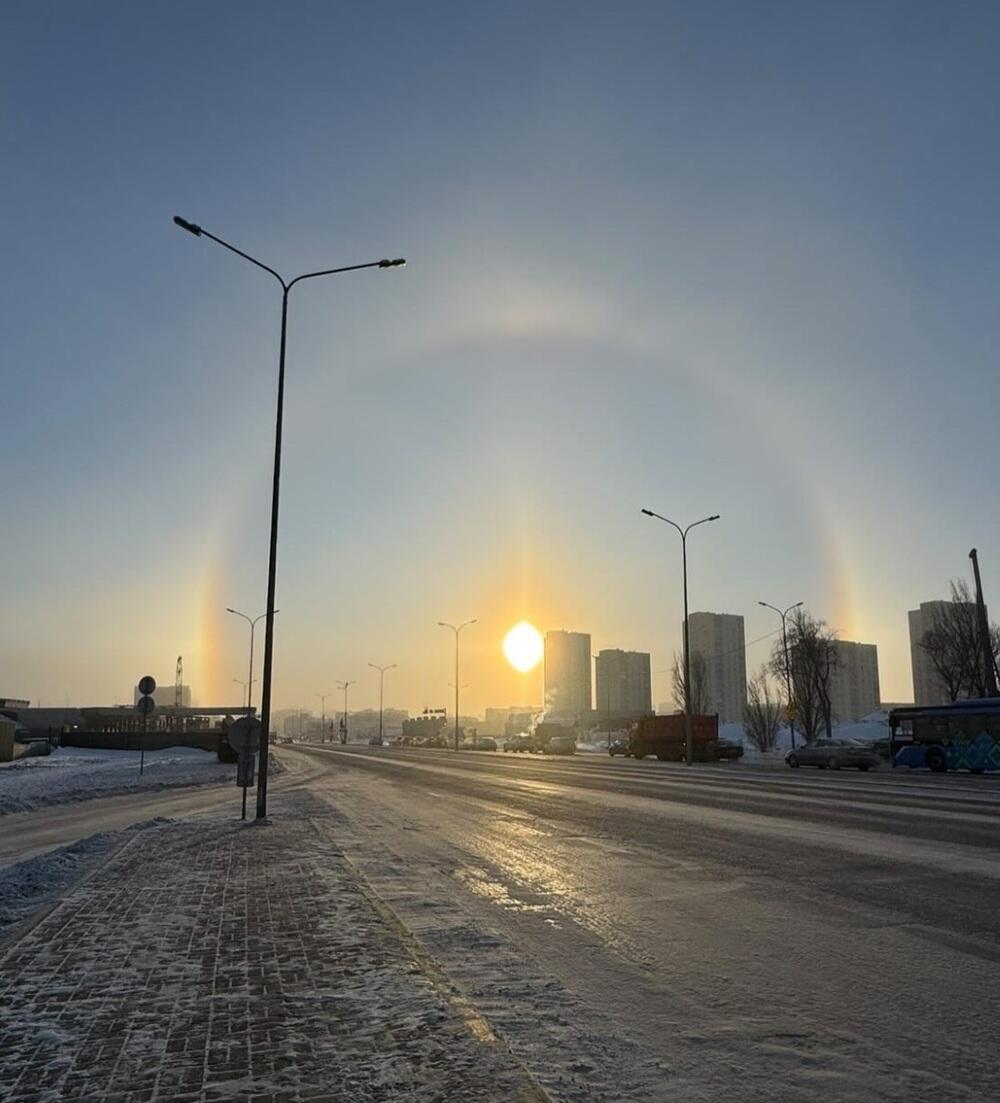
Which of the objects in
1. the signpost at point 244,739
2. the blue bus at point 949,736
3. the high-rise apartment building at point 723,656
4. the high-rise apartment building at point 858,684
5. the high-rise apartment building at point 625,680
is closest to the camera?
the signpost at point 244,739

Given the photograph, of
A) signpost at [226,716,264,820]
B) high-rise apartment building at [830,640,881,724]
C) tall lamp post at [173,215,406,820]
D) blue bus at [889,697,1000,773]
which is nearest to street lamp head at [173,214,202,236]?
tall lamp post at [173,215,406,820]

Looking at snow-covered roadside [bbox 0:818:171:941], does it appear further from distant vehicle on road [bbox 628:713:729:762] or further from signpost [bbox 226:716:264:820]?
distant vehicle on road [bbox 628:713:729:762]

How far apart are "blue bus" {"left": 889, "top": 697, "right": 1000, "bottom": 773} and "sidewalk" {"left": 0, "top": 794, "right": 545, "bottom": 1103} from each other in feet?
Result: 115

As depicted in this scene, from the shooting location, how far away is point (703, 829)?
1465 cm

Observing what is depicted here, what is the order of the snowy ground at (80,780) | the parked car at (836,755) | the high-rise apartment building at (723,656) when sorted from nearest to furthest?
the snowy ground at (80,780) < the parked car at (836,755) < the high-rise apartment building at (723,656)

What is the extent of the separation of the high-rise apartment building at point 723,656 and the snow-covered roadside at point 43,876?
122 metres

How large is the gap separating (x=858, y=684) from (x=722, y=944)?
166 meters

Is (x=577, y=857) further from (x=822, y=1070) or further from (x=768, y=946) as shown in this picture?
(x=822, y=1070)

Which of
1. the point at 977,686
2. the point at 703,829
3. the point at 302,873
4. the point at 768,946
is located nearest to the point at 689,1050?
the point at 768,946

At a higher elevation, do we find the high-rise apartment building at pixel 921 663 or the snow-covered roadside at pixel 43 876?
the high-rise apartment building at pixel 921 663

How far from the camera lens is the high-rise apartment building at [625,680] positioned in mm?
175625

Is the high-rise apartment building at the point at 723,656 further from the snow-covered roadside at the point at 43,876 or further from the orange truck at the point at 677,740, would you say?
the snow-covered roadside at the point at 43,876

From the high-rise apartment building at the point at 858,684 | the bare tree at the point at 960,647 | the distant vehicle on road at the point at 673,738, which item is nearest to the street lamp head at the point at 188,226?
the distant vehicle on road at the point at 673,738

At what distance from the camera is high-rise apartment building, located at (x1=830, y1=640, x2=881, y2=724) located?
154 metres
